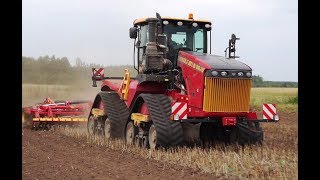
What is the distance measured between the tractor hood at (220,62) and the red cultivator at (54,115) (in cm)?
575

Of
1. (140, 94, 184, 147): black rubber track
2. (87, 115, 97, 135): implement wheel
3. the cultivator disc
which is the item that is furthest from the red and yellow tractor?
the cultivator disc

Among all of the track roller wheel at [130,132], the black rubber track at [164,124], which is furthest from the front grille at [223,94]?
the track roller wheel at [130,132]

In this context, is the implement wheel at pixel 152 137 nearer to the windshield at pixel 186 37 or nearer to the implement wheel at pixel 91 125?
the windshield at pixel 186 37

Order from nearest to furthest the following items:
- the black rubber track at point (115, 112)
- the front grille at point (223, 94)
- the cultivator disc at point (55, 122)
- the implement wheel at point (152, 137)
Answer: the front grille at point (223, 94)
the implement wheel at point (152, 137)
the black rubber track at point (115, 112)
the cultivator disc at point (55, 122)

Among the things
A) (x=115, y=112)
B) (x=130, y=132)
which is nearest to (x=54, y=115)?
(x=115, y=112)

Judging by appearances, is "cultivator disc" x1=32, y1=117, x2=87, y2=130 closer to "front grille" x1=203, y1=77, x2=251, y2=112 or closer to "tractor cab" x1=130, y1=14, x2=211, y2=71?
"tractor cab" x1=130, y1=14, x2=211, y2=71

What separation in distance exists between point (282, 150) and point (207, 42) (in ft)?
10.6

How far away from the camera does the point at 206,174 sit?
337 inches

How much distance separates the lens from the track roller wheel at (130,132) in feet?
41.4

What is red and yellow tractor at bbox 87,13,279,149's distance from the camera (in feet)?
36.4

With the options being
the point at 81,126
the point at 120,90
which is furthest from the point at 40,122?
the point at 120,90

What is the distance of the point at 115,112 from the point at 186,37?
3034 millimetres

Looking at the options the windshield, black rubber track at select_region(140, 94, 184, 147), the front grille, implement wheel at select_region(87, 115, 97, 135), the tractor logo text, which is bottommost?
implement wheel at select_region(87, 115, 97, 135)

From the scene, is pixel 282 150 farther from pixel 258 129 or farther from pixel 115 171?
pixel 115 171
